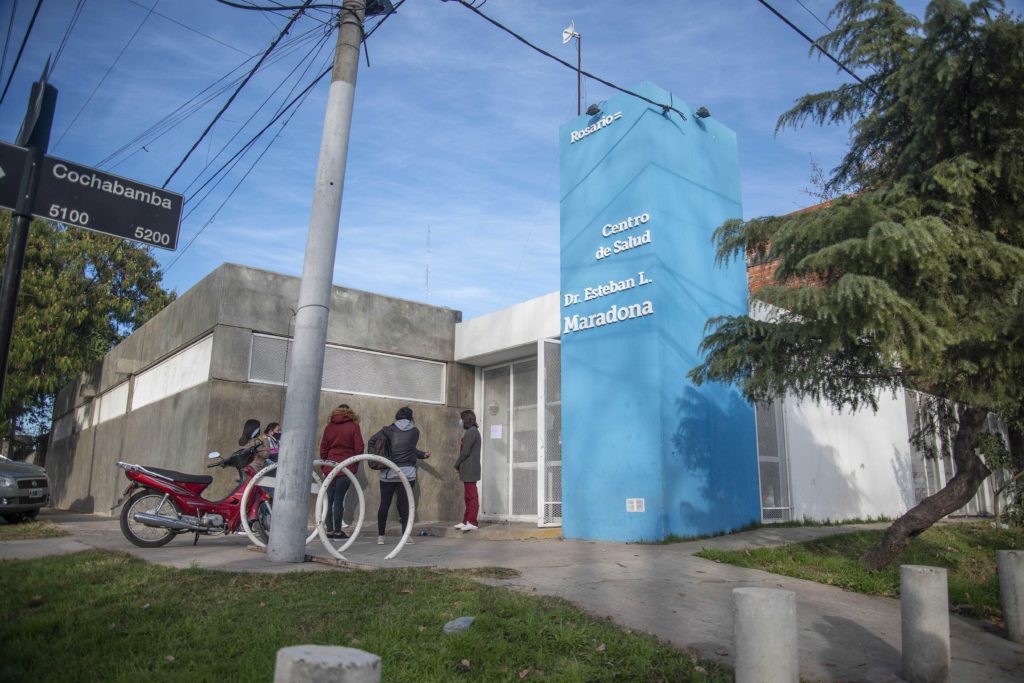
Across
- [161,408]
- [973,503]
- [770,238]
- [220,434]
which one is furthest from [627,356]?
[973,503]

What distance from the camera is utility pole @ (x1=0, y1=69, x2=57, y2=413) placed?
5074 millimetres

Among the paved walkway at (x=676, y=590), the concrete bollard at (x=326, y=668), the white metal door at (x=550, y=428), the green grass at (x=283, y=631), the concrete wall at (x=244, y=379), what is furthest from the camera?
the concrete wall at (x=244, y=379)

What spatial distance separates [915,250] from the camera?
214 inches

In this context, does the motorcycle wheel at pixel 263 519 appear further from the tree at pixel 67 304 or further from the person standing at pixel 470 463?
the tree at pixel 67 304

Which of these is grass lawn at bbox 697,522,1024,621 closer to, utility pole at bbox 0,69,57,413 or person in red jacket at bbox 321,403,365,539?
person in red jacket at bbox 321,403,365,539

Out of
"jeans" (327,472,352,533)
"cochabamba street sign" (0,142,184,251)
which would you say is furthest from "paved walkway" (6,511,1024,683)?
"cochabamba street sign" (0,142,184,251)

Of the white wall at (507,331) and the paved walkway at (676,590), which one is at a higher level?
the white wall at (507,331)

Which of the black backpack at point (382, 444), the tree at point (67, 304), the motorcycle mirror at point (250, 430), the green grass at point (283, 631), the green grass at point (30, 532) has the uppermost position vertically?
the tree at point (67, 304)

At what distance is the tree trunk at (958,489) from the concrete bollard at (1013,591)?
51.4 inches

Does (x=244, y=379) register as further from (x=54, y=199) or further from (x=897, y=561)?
(x=897, y=561)

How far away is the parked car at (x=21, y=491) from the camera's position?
1185 centimetres

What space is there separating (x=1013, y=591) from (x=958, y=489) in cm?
158

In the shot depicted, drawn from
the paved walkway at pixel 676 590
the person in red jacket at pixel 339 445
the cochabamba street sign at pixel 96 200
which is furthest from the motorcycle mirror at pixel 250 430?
the cochabamba street sign at pixel 96 200

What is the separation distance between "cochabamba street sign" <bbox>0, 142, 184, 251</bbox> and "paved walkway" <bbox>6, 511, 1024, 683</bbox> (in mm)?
2741
